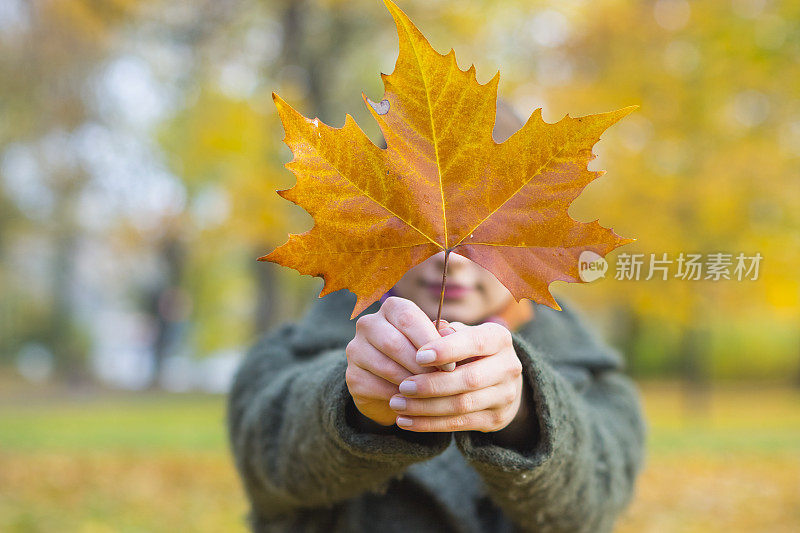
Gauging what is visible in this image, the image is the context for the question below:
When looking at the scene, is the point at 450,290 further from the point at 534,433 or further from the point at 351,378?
the point at 351,378

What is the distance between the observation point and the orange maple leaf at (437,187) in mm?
802

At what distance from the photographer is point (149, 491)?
223 inches

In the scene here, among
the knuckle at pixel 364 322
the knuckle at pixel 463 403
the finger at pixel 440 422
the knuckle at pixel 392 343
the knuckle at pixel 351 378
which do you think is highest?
the knuckle at pixel 364 322

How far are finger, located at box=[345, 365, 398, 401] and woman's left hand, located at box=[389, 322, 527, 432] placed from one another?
1.2 inches

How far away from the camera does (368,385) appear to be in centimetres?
90

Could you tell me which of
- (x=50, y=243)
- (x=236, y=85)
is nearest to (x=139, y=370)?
(x=50, y=243)

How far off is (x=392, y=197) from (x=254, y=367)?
44.0 inches

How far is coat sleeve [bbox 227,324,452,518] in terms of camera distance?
1.01 meters

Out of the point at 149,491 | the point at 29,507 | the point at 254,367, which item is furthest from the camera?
the point at 149,491

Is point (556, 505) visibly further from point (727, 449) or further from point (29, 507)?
point (727, 449)

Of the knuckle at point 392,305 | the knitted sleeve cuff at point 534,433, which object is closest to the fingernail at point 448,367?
the knuckle at point 392,305

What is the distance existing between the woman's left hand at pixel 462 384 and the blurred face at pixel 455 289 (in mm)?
533

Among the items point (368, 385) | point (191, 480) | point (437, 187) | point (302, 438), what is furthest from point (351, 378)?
point (191, 480)

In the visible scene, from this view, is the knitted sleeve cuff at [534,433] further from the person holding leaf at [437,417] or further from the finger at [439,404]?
the finger at [439,404]
